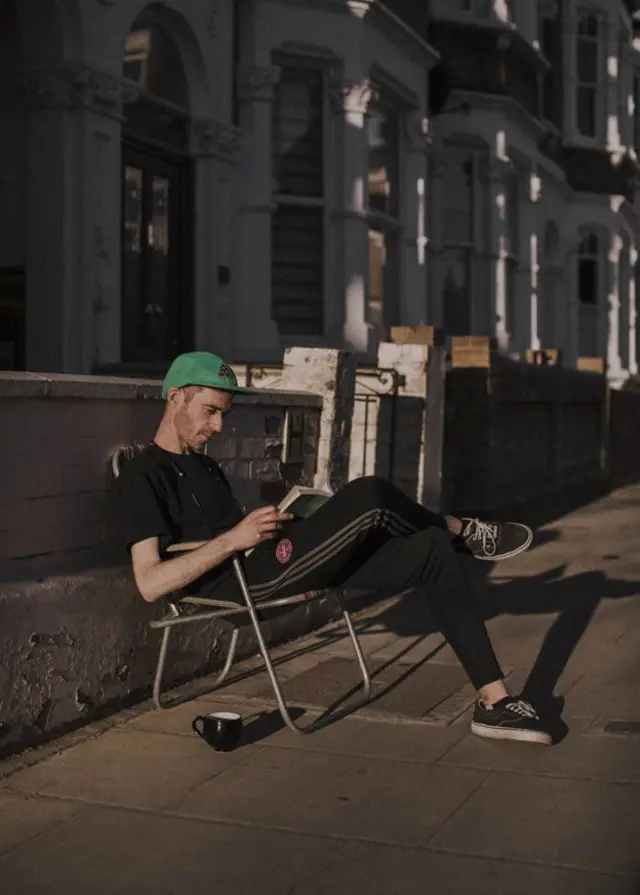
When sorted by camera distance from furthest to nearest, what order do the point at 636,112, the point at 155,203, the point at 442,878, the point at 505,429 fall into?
the point at 636,112 → the point at 505,429 → the point at 155,203 → the point at 442,878

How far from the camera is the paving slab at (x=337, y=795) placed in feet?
12.7

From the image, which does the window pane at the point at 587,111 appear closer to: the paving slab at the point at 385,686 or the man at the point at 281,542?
the paving slab at the point at 385,686

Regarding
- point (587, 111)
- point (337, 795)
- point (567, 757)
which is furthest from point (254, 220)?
point (587, 111)

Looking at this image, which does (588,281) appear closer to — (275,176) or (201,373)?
(275,176)

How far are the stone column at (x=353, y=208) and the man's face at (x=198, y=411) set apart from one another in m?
7.78

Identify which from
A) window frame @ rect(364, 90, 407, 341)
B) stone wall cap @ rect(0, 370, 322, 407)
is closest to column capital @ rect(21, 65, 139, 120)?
stone wall cap @ rect(0, 370, 322, 407)

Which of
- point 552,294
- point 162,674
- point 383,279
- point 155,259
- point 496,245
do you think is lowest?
point 162,674

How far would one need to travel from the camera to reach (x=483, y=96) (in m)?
16.5

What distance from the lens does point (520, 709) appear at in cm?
476

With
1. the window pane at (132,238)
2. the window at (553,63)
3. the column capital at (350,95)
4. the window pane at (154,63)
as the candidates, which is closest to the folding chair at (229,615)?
the window pane at (132,238)

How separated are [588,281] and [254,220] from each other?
1241cm

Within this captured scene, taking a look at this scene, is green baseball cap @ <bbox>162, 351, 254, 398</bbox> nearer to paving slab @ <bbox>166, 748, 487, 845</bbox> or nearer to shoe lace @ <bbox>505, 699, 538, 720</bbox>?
paving slab @ <bbox>166, 748, 487, 845</bbox>

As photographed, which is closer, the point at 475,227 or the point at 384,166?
the point at 384,166

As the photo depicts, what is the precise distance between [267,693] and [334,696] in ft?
0.93
